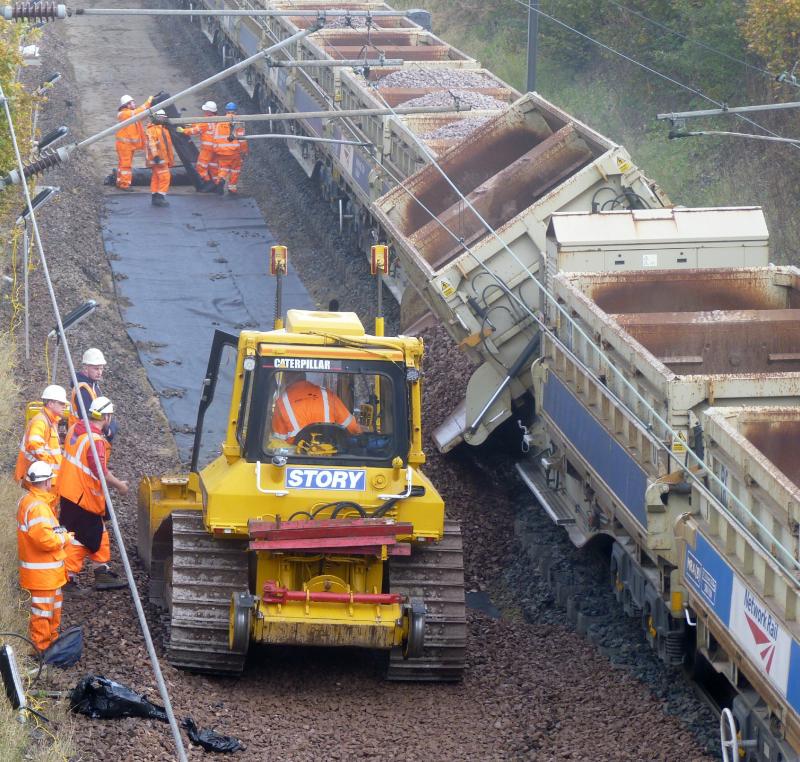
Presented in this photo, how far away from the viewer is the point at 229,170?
73.9ft

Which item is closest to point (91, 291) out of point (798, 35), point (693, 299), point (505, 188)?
point (505, 188)

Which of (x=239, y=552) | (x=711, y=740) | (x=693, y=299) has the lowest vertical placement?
(x=711, y=740)

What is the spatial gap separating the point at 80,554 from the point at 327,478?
218cm

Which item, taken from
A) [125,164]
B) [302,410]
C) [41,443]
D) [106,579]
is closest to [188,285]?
[125,164]

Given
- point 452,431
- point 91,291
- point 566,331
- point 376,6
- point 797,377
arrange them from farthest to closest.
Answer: point 376,6
point 91,291
point 452,431
point 566,331
point 797,377

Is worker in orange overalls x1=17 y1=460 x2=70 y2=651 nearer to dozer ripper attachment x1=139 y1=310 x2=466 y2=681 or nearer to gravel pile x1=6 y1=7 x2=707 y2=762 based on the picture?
gravel pile x1=6 y1=7 x2=707 y2=762

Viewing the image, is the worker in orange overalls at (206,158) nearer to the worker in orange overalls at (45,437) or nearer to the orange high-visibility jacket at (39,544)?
the worker in orange overalls at (45,437)

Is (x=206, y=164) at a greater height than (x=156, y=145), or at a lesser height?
lesser

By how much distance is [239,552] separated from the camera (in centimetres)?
905

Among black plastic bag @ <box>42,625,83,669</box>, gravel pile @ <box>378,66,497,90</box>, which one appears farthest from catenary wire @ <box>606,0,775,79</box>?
black plastic bag @ <box>42,625,83,669</box>

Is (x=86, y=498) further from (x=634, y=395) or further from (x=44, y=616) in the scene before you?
(x=634, y=395)

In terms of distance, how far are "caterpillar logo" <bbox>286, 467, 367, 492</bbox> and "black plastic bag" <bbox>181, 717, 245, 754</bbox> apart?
1581 mm

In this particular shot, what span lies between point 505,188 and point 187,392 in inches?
154

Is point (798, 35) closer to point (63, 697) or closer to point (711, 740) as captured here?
point (711, 740)
